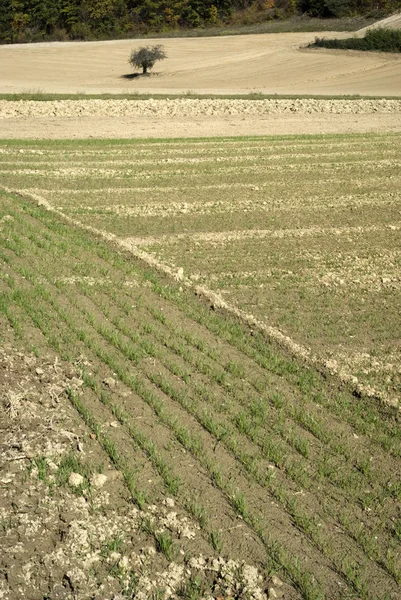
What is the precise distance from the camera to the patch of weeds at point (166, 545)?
5.97 meters

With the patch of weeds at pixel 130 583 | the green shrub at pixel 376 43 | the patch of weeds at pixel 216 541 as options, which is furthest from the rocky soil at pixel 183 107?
the patch of weeds at pixel 130 583

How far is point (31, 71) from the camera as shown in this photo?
48.3 meters

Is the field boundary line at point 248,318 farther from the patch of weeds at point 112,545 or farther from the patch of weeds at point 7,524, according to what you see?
the patch of weeds at point 7,524

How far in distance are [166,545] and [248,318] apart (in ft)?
16.2

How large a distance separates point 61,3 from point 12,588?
229ft

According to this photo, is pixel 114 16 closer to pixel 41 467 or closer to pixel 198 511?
pixel 41 467

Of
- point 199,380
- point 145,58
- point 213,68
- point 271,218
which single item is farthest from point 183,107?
point 199,380

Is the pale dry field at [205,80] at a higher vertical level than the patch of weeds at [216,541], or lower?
higher

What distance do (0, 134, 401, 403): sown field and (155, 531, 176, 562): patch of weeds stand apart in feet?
11.4

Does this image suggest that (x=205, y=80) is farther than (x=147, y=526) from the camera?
Yes

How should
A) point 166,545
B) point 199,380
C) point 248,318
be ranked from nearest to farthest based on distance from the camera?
point 166,545 → point 199,380 → point 248,318

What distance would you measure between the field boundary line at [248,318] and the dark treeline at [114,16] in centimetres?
5481

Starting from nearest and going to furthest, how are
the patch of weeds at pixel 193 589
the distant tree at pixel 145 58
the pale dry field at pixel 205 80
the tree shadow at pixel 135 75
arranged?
the patch of weeds at pixel 193 589 < the pale dry field at pixel 205 80 < the distant tree at pixel 145 58 < the tree shadow at pixel 135 75

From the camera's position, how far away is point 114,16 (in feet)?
225
